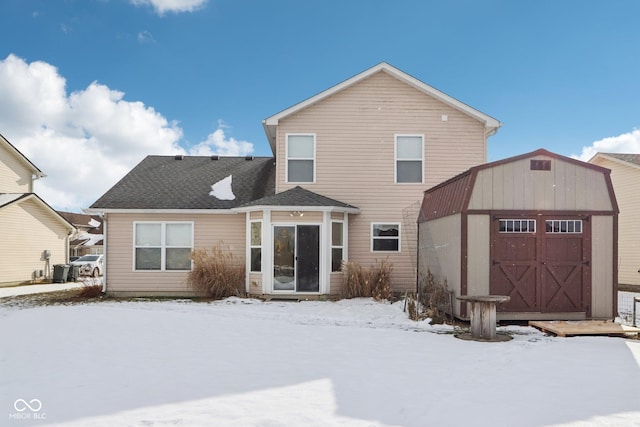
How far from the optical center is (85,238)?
3600cm

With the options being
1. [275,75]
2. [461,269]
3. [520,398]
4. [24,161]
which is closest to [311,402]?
[520,398]

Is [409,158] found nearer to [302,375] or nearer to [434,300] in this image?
[434,300]

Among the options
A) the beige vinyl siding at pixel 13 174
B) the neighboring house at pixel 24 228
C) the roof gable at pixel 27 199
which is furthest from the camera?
the beige vinyl siding at pixel 13 174

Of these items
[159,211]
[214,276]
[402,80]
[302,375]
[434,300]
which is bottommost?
[302,375]

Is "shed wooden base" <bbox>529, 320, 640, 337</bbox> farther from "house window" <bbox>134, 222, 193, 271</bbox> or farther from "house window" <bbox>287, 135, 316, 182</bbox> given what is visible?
"house window" <bbox>134, 222, 193, 271</bbox>

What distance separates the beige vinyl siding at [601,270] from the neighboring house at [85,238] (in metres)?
31.3

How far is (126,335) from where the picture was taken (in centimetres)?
803

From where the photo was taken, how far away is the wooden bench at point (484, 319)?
786 cm

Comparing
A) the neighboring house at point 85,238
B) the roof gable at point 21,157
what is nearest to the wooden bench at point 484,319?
the roof gable at point 21,157

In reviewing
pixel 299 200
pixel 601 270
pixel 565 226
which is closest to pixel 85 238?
pixel 299 200

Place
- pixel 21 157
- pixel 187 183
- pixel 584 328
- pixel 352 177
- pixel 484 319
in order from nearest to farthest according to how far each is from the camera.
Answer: pixel 484 319 → pixel 584 328 → pixel 352 177 → pixel 187 183 → pixel 21 157

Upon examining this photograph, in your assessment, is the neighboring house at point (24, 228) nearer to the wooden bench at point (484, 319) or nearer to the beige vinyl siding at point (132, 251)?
the beige vinyl siding at point (132, 251)

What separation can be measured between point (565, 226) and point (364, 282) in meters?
5.38

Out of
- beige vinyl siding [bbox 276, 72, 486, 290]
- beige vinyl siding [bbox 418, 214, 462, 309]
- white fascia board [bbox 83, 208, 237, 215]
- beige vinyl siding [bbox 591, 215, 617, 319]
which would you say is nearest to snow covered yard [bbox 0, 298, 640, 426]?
beige vinyl siding [bbox 418, 214, 462, 309]
